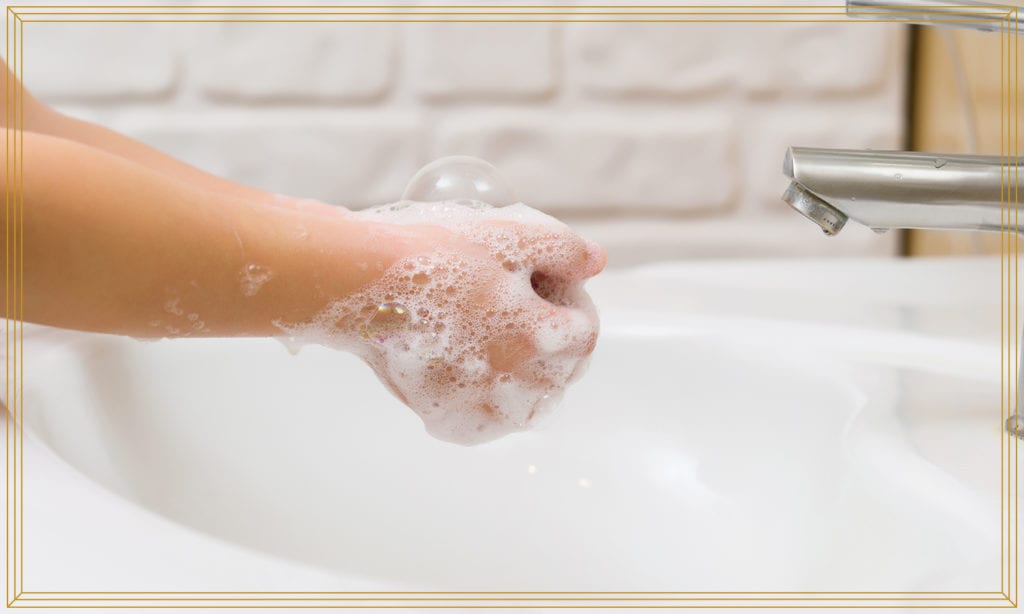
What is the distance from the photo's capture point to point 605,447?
0.48 m

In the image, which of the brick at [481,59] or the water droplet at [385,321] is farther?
the brick at [481,59]

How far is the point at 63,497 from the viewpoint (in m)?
0.28

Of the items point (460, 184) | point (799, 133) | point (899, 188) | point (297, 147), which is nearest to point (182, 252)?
point (460, 184)

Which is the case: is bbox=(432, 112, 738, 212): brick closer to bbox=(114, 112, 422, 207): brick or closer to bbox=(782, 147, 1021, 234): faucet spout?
bbox=(114, 112, 422, 207): brick

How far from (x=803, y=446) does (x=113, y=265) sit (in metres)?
0.28

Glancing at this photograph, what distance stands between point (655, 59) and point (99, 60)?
39cm

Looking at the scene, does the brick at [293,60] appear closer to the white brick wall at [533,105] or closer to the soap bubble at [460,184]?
the white brick wall at [533,105]

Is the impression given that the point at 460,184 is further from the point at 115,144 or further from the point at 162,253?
the point at 115,144

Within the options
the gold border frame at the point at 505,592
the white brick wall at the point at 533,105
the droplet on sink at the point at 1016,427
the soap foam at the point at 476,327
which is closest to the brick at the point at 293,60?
the white brick wall at the point at 533,105

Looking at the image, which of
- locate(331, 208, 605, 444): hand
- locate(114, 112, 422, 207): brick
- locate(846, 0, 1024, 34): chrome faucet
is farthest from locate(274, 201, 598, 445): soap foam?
locate(114, 112, 422, 207): brick

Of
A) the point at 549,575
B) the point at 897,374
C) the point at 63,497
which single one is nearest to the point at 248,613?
the point at 63,497

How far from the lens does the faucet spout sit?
1.07 ft

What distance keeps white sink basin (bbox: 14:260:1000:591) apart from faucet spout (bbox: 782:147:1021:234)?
8 cm

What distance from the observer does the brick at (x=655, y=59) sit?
0.72m
